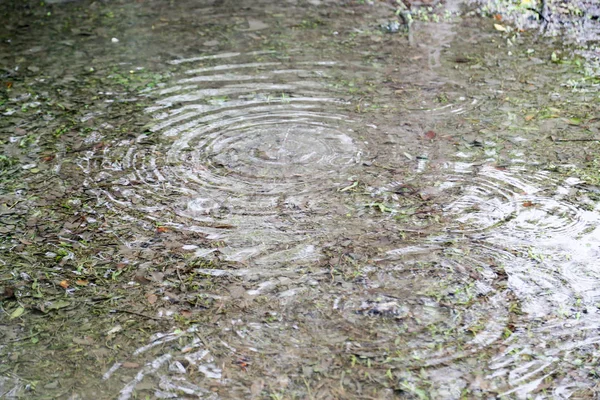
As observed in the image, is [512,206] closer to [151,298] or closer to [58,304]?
[151,298]

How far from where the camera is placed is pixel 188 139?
4.12 metres

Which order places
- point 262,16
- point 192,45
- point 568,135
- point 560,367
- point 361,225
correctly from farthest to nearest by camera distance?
point 262,16 → point 192,45 → point 568,135 → point 361,225 → point 560,367

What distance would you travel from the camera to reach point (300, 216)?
11.1 feet

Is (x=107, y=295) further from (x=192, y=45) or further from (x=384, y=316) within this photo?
(x=192, y=45)

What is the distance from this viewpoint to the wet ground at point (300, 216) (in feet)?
8.25

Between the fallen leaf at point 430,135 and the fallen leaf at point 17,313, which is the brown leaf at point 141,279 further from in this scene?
the fallen leaf at point 430,135

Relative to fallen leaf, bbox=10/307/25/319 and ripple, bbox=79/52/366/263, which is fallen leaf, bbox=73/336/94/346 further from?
ripple, bbox=79/52/366/263

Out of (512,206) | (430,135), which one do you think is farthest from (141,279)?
(430,135)

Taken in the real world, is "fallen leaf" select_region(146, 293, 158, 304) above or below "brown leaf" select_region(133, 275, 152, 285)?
above

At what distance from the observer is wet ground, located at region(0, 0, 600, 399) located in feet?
8.25

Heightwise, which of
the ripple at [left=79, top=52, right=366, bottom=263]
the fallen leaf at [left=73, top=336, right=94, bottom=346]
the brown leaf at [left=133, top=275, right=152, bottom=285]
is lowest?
the fallen leaf at [left=73, top=336, right=94, bottom=346]

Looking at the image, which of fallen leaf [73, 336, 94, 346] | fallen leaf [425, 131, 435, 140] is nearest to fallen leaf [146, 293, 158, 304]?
fallen leaf [73, 336, 94, 346]

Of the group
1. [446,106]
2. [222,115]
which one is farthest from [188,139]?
[446,106]

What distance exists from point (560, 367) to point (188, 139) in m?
2.49
